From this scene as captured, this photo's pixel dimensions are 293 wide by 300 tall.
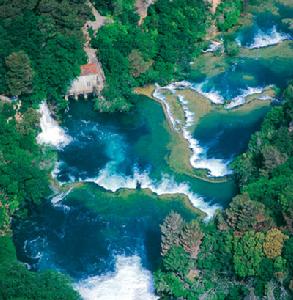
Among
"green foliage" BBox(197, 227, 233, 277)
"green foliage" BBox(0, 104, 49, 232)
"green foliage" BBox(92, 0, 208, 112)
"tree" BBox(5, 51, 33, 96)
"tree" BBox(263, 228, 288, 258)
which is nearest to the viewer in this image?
"tree" BBox(263, 228, 288, 258)

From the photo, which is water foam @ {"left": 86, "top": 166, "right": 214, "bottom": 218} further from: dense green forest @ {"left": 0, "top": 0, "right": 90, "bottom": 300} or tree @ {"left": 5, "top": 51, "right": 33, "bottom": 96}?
tree @ {"left": 5, "top": 51, "right": 33, "bottom": 96}

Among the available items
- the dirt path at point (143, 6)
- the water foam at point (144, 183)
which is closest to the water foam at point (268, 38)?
the dirt path at point (143, 6)

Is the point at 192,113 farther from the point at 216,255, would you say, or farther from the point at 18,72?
the point at 216,255

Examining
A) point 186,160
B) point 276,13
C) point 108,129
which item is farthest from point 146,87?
point 276,13

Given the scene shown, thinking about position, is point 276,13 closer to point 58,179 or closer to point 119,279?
point 58,179

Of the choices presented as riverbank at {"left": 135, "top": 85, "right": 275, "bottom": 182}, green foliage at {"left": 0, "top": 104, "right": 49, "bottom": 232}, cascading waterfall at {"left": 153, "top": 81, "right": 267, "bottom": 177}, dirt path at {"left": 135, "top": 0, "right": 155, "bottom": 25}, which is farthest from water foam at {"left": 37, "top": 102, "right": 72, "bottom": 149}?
dirt path at {"left": 135, "top": 0, "right": 155, "bottom": 25}

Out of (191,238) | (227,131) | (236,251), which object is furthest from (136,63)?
(236,251)

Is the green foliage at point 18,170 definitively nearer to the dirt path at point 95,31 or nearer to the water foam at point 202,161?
the dirt path at point 95,31
